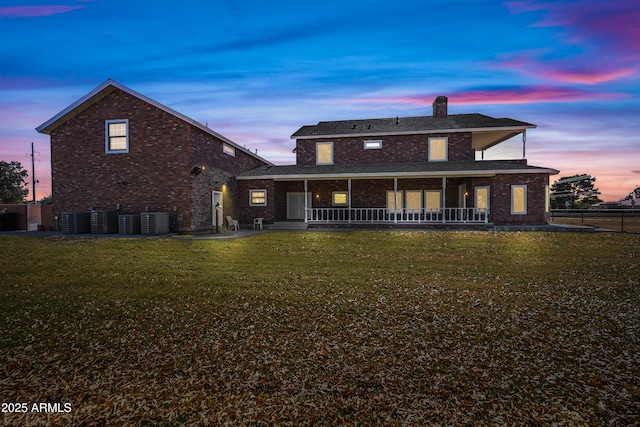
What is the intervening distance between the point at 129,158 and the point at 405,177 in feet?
53.5

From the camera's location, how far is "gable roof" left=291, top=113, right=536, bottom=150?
20273mm

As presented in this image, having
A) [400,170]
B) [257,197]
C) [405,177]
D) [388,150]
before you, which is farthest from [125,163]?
[388,150]

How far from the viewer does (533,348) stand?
3.85 m

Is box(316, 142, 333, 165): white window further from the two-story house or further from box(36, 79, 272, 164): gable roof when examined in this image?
box(36, 79, 272, 164): gable roof

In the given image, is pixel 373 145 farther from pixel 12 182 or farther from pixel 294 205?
pixel 12 182

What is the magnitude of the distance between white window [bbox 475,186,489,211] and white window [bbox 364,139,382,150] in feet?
23.7

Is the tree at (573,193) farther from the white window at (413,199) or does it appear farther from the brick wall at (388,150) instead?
the white window at (413,199)

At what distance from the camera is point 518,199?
17.8 meters

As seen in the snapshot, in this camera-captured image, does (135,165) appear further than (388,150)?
No

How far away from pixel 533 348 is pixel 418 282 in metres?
2.98

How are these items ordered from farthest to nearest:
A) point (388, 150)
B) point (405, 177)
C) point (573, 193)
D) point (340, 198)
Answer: point (573, 193)
point (340, 198)
point (388, 150)
point (405, 177)

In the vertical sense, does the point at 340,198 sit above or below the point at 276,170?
below

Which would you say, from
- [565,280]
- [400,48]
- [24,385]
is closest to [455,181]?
[400,48]

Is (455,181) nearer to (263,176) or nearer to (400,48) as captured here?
(400,48)
